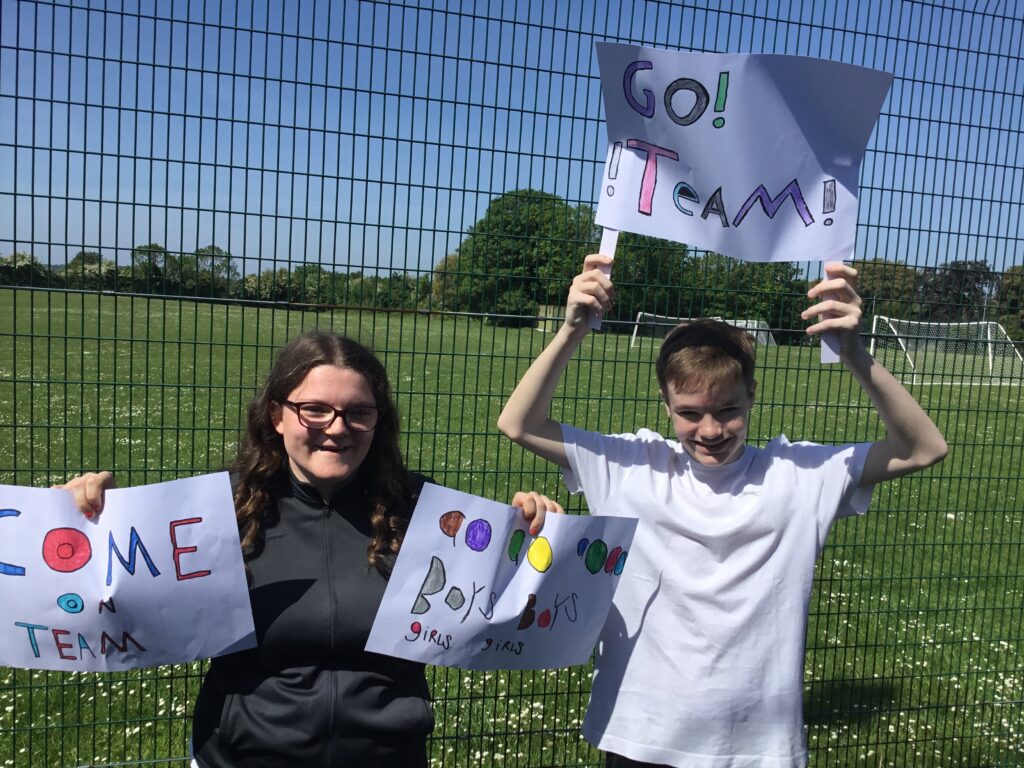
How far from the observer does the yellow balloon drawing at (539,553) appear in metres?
2.25

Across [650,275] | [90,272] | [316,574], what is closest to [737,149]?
[650,275]

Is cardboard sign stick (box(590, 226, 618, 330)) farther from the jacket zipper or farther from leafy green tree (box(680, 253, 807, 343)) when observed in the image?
leafy green tree (box(680, 253, 807, 343))

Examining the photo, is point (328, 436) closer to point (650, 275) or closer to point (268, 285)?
point (268, 285)

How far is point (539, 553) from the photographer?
7.39 ft

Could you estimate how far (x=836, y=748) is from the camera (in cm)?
402

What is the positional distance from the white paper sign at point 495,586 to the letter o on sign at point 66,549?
723mm

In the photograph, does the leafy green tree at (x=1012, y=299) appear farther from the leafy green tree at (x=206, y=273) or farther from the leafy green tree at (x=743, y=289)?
the leafy green tree at (x=206, y=273)

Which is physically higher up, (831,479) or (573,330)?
(573,330)

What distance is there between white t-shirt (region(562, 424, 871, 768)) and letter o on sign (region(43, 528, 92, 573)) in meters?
1.35

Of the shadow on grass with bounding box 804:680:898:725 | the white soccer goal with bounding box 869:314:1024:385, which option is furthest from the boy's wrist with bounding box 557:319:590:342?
the shadow on grass with bounding box 804:680:898:725

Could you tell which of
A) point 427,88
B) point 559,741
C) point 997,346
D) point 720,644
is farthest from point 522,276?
point 997,346

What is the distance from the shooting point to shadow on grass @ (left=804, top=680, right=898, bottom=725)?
13.5 feet

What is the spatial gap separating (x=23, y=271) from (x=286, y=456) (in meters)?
1.71

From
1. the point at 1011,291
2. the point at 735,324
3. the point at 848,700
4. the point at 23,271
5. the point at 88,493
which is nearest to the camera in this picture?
the point at 88,493
